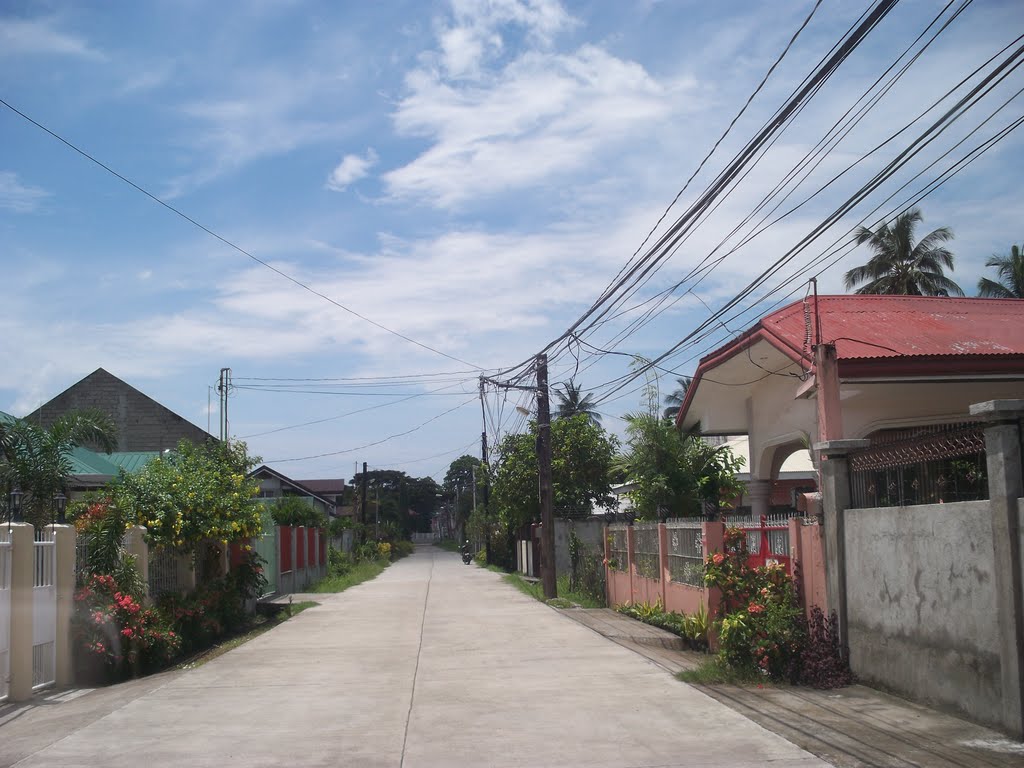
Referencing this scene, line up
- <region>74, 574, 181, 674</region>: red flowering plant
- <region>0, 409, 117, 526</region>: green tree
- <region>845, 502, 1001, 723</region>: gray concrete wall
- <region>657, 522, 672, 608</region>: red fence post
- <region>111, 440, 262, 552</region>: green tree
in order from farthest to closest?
<region>657, 522, 672, 608</region>: red fence post, <region>0, 409, 117, 526</region>: green tree, <region>111, 440, 262, 552</region>: green tree, <region>74, 574, 181, 674</region>: red flowering plant, <region>845, 502, 1001, 723</region>: gray concrete wall

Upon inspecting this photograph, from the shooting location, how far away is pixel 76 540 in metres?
12.2

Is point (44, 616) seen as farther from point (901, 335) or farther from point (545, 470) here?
point (545, 470)

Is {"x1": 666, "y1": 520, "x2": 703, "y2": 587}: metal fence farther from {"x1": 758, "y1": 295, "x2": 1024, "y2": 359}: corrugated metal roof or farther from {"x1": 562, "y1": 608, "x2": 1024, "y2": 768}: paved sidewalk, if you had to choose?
{"x1": 562, "y1": 608, "x2": 1024, "y2": 768}: paved sidewalk

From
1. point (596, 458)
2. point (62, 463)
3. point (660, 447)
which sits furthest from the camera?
point (596, 458)

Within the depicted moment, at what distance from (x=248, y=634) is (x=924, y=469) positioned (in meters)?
12.6

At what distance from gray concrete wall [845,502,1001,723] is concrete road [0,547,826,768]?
1.59m

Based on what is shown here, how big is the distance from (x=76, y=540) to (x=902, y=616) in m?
9.57

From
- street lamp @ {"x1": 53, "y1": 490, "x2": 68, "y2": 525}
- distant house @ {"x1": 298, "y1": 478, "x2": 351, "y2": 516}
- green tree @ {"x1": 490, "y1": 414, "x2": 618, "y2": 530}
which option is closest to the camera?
street lamp @ {"x1": 53, "y1": 490, "x2": 68, "y2": 525}

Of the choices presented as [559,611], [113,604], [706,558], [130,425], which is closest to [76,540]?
[113,604]

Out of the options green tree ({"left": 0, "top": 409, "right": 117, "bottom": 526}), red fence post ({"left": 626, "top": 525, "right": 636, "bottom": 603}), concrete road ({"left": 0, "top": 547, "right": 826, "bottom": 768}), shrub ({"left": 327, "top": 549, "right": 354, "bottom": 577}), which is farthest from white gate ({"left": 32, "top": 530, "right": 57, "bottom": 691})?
shrub ({"left": 327, "top": 549, "right": 354, "bottom": 577})

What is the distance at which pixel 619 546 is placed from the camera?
20375 mm

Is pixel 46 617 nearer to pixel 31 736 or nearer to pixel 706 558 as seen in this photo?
pixel 31 736

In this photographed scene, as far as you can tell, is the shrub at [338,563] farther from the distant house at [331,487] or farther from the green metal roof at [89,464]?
the distant house at [331,487]

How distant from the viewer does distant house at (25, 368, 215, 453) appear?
43750 millimetres
